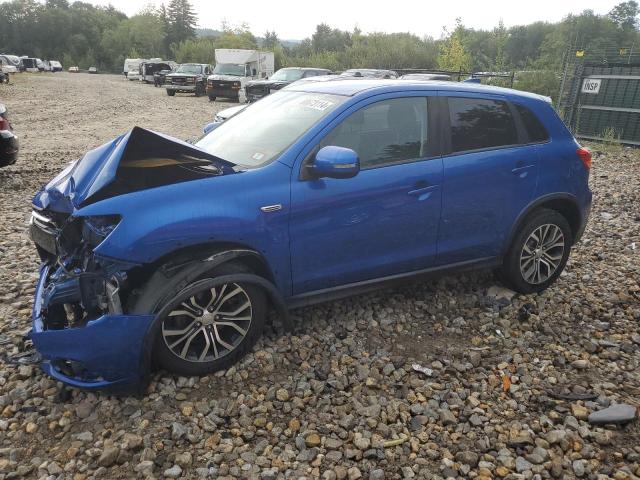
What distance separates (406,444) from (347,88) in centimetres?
250

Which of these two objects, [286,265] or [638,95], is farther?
[638,95]

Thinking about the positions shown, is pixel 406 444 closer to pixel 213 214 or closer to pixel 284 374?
pixel 284 374

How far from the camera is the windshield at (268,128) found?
338 cm

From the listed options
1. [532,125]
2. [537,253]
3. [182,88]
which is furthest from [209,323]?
[182,88]

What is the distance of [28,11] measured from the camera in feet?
317

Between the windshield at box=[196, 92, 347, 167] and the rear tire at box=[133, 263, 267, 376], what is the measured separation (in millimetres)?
845

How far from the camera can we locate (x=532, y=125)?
13.5 feet

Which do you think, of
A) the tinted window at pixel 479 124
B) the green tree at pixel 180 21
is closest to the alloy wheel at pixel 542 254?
the tinted window at pixel 479 124

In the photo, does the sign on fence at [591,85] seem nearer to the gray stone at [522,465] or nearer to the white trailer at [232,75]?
the gray stone at [522,465]

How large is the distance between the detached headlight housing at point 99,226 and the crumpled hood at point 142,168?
192mm

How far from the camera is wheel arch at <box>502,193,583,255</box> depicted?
161 inches

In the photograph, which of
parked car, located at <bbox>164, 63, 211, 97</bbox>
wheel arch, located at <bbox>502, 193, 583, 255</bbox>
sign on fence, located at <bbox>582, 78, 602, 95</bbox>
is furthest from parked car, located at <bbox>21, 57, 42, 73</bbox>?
wheel arch, located at <bbox>502, 193, 583, 255</bbox>

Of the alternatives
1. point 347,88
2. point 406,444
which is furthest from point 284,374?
point 347,88

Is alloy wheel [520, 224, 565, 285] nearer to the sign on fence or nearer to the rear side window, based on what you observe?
the rear side window
